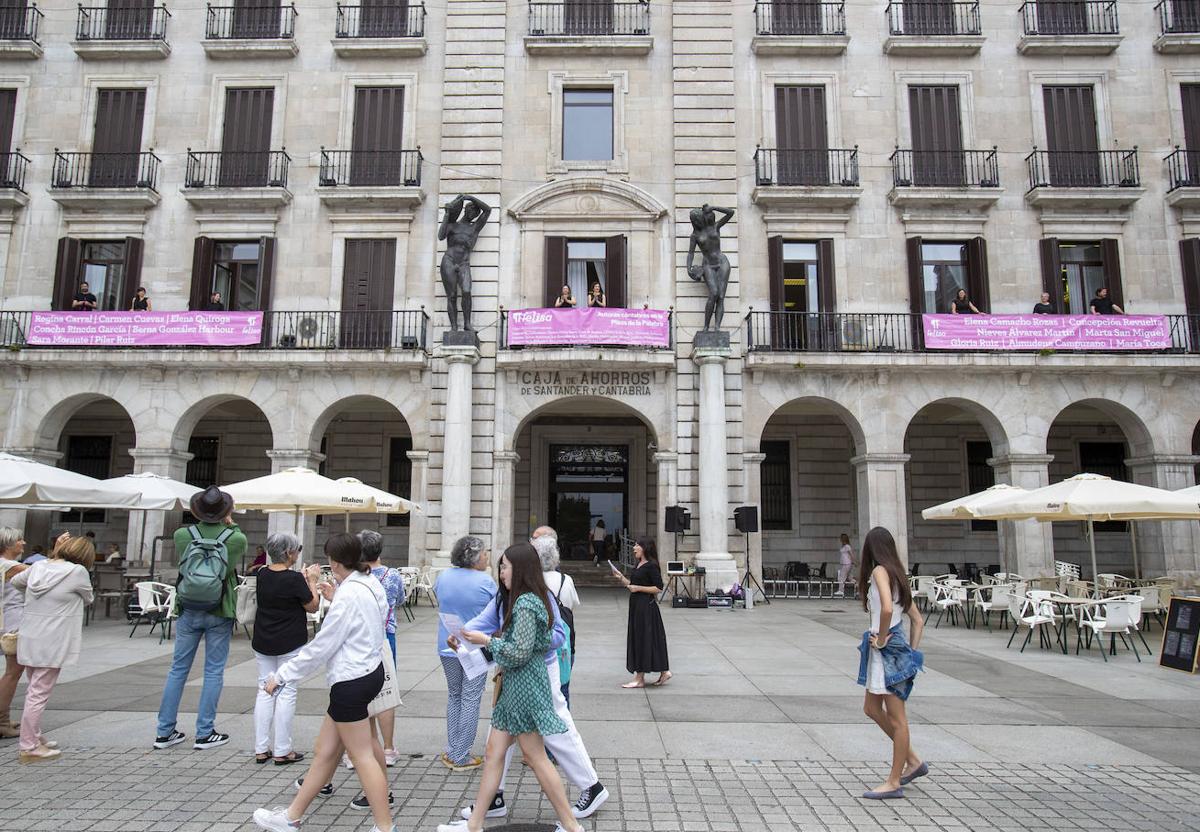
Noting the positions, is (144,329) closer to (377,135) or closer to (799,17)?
(377,135)

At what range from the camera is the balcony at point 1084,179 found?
787 inches

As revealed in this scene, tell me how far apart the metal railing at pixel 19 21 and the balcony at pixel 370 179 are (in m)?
8.75

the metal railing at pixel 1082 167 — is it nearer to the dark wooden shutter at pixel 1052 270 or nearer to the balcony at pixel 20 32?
the dark wooden shutter at pixel 1052 270

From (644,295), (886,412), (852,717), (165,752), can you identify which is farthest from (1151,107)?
(165,752)

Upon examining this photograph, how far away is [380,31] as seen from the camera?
840 inches

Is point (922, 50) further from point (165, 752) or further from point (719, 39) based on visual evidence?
point (165, 752)

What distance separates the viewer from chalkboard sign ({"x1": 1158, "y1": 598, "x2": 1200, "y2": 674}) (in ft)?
34.3

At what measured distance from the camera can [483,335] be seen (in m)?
19.9

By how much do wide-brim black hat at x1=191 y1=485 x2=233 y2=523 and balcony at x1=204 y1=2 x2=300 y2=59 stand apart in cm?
1815

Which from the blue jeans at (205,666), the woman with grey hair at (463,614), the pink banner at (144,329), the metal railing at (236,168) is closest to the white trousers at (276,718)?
the blue jeans at (205,666)

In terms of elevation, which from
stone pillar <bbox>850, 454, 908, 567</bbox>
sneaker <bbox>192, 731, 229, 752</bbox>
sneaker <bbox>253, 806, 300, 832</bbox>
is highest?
stone pillar <bbox>850, 454, 908, 567</bbox>

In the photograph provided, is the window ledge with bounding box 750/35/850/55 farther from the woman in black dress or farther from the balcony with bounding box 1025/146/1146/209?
the woman in black dress

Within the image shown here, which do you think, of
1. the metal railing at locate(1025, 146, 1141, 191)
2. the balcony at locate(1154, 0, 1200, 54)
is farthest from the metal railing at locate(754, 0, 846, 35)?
the balcony at locate(1154, 0, 1200, 54)

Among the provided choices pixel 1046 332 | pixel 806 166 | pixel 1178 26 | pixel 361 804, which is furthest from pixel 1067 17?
pixel 361 804
